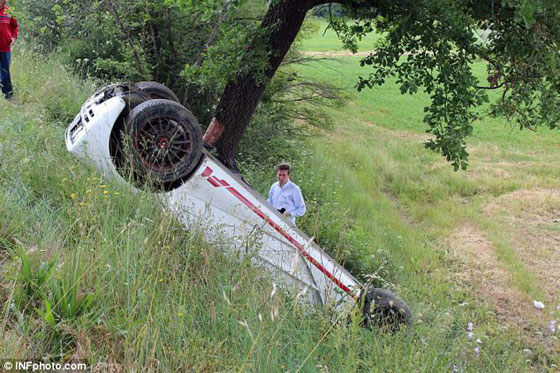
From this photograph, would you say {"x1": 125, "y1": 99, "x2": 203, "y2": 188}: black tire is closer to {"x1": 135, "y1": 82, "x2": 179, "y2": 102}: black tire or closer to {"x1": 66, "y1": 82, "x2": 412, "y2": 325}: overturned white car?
{"x1": 66, "y1": 82, "x2": 412, "y2": 325}: overturned white car

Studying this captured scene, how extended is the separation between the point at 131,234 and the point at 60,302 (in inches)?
32.5

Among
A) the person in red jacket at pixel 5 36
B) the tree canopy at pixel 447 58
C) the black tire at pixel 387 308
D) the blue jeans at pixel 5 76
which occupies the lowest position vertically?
the black tire at pixel 387 308

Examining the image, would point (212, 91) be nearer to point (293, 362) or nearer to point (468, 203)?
point (468, 203)

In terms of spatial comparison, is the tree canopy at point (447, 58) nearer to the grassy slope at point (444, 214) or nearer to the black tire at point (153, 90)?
the black tire at point (153, 90)

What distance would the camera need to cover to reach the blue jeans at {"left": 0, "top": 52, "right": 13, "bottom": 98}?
869 cm

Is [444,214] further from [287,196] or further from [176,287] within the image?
[176,287]

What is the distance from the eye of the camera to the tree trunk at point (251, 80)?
27.6ft

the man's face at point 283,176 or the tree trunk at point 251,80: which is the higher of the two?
the tree trunk at point 251,80

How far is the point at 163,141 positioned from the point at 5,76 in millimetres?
4900

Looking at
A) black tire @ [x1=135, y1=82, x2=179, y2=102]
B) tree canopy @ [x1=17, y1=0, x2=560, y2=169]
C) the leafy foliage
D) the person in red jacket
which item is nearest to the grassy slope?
the leafy foliage

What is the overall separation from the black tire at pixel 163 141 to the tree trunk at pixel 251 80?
3170 millimetres

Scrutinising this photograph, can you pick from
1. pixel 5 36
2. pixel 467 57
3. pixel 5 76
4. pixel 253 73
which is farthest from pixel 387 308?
pixel 5 36

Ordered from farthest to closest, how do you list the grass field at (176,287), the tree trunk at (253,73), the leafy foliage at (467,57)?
1. the tree trunk at (253,73)
2. the leafy foliage at (467,57)
3. the grass field at (176,287)

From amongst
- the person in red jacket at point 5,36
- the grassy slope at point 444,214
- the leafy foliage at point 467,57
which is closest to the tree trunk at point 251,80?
the leafy foliage at point 467,57
